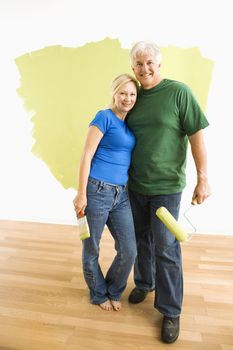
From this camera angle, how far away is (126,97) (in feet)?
4.32

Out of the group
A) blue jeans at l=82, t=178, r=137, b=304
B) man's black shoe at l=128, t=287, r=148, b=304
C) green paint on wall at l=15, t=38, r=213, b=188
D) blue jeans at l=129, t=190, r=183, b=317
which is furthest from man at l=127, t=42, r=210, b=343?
green paint on wall at l=15, t=38, r=213, b=188

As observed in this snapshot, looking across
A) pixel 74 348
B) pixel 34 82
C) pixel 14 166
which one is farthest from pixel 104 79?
pixel 74 348

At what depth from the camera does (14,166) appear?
2.70 m

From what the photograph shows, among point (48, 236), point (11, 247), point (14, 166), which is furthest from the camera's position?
point (14, 166)

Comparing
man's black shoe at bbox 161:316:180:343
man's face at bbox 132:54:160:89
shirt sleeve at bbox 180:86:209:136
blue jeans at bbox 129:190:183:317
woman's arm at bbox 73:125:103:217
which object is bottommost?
man's black shoe at bbox 161:316:180:343

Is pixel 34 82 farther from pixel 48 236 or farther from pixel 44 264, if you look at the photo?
pixel 44 264

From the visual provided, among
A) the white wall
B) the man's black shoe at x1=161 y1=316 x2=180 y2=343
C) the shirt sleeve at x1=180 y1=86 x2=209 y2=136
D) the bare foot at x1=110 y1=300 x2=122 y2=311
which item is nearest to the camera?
the shirt sleeve at x1=180 y1=86 x2=209 y2=136

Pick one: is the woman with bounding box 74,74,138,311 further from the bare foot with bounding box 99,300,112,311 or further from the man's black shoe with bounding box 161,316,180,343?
the man's black shoe with bounding box 161,316,180,343

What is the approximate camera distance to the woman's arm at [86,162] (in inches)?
52.3

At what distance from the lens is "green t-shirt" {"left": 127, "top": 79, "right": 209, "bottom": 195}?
1262 millimetres

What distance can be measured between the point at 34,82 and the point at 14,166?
2.51 ft

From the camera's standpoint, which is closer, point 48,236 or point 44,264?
point 44,264

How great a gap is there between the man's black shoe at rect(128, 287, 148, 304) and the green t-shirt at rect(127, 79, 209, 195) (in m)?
0.62

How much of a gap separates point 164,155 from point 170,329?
2.64 ft
